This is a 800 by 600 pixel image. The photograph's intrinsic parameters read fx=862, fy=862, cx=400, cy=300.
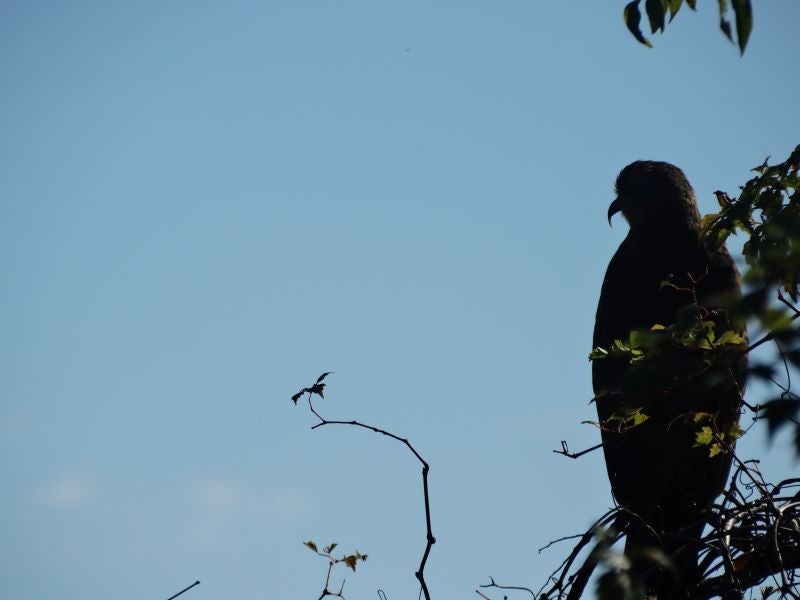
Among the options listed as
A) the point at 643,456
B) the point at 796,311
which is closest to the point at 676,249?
the point at 643,456

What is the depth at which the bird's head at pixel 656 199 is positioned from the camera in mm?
5609

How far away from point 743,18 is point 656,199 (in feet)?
14.2

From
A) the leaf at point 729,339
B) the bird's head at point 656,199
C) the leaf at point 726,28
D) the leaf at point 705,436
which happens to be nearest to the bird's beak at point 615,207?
the bird's head at point 656,199

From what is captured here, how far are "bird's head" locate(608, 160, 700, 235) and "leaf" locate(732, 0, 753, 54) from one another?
13.0 feet

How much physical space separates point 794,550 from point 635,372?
45.9 inches

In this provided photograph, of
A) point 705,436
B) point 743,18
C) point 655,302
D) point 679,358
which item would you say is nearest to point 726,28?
point 743,18

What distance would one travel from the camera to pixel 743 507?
8.44ft

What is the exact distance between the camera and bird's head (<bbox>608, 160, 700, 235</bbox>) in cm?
561

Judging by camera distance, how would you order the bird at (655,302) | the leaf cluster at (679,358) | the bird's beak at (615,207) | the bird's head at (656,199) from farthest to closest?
the bird's beak at (615,207)
the bird's head at (656,199)
the bird at (655,302)
the leaf cluster at (679,358)

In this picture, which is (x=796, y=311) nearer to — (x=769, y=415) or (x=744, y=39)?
(x=744, y=39)

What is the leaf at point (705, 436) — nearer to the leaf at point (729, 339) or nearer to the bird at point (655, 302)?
the bird at point (655, 302)

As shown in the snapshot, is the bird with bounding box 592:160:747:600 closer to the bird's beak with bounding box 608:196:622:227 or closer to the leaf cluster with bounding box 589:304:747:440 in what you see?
the bird's beak with bounding box 608:196:622:227

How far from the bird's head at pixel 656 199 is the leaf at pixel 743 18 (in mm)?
3967

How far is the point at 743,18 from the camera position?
1.67 metres
